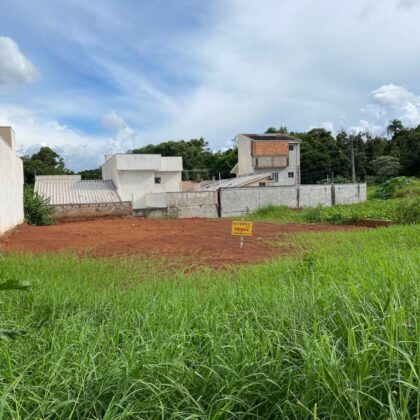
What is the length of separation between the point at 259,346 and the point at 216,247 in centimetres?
741

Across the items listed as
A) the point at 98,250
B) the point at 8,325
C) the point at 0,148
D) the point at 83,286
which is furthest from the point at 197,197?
the point at 8,325

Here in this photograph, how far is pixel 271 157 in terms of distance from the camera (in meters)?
42.8

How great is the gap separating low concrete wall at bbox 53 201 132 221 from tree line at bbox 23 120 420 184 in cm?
2702

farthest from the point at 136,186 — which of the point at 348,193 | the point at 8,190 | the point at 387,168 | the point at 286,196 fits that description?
the point at 387,168

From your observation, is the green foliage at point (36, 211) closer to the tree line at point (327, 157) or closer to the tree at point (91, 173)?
the tree line at point (327, 157)

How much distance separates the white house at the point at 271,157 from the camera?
42.2 meters

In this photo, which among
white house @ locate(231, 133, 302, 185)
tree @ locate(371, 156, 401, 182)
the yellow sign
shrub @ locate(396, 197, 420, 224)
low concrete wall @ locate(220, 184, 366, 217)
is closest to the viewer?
the yellow sign

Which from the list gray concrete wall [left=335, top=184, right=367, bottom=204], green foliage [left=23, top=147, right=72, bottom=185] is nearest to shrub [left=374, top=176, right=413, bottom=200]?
gray concrete wall [left=335, top=184, right=367, bottom=204]

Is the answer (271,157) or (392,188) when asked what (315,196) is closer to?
(392,188)

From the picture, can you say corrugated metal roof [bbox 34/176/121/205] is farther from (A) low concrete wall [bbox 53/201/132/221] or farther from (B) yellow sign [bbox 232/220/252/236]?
(B) yellow sign [bbox 232/220/252/236]

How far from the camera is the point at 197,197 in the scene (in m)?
23.0

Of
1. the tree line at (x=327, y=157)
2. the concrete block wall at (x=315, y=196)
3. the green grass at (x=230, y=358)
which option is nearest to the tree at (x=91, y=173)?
the tree line at (x=327, y=157)

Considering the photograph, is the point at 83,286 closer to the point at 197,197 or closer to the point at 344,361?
the point at 344,361

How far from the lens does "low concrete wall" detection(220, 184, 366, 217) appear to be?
23500mm
